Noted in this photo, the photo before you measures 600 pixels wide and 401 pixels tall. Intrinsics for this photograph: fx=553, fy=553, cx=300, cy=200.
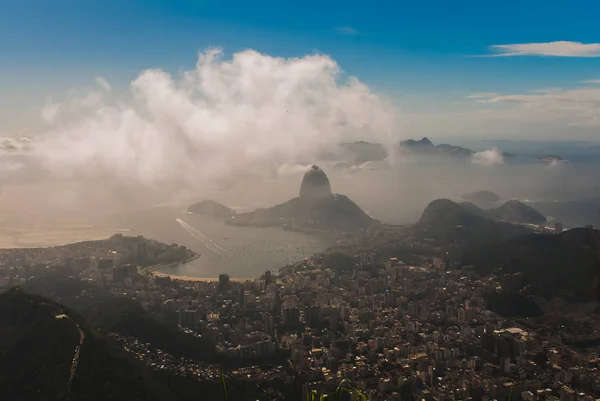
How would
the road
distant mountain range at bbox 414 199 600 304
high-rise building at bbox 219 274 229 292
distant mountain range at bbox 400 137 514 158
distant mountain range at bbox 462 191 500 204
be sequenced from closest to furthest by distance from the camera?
the road, distant mountain range at bbox 414 199 600 304, high-rise building at bbox 219 274 229 292, distant mountain range at bbox 462 191 500 204, distant mountain range at bbox 400 137 514 158

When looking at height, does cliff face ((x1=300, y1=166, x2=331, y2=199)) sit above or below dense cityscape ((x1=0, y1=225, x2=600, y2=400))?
above

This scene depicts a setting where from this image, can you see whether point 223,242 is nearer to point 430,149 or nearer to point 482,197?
point 482,197

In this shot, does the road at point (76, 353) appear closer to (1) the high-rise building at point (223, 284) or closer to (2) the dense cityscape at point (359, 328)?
(2) the dense cityscape at point (359, 328)

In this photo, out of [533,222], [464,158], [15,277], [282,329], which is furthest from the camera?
[464,158]

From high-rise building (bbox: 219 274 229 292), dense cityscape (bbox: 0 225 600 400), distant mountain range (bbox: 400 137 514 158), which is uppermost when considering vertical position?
distant mountain range (bbox: 400 137 514 158)

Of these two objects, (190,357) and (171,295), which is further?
(171,295)

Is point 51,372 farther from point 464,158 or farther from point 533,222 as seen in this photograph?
point 464,158

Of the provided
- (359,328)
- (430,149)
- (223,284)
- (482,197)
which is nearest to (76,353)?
(359,328)

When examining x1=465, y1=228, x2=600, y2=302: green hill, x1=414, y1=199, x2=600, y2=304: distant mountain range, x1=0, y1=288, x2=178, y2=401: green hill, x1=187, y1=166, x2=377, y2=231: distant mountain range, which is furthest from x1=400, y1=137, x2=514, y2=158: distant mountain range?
x1=0, y1=288, x2=178, y2=401: green hill

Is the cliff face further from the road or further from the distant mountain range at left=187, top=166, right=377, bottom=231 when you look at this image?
the road

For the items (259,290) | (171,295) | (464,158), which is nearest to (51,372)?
(171,295)

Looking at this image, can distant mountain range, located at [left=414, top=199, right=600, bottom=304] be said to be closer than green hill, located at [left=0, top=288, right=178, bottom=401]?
No
